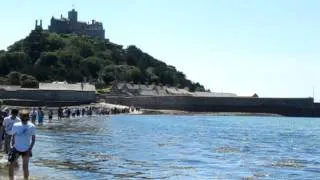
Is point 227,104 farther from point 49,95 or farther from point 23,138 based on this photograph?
point 23,138

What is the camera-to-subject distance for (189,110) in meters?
169

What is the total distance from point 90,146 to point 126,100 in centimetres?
13088

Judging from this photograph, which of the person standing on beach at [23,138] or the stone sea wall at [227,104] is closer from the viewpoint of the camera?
the person standing on beach at [23,138]

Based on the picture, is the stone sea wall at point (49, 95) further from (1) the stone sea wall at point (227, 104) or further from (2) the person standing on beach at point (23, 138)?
(2) the person standing on beach at point (23, 138)

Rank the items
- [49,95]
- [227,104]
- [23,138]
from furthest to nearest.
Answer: [227,104] < [49,95] < [23,138]

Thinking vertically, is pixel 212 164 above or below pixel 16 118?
below

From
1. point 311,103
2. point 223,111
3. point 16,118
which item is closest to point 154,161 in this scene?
point 16,118

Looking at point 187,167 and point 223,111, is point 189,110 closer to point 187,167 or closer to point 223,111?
point 223,111

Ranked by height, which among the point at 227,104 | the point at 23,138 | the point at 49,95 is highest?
the point at 49,95

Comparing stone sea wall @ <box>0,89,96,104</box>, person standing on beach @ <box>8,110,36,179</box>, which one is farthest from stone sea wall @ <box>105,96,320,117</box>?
person standing on beach @ <box>8,110,36,179</box>

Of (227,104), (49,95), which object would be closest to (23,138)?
(49,95)

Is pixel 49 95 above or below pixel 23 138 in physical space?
above

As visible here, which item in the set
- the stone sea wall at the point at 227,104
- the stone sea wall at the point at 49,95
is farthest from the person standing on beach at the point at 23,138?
the stone sea wall at the point at 227,104

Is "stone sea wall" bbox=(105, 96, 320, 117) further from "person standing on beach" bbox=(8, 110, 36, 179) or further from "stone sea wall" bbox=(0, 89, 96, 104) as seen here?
"person standing on beach" bbox=(8, 110, 36, 179)
